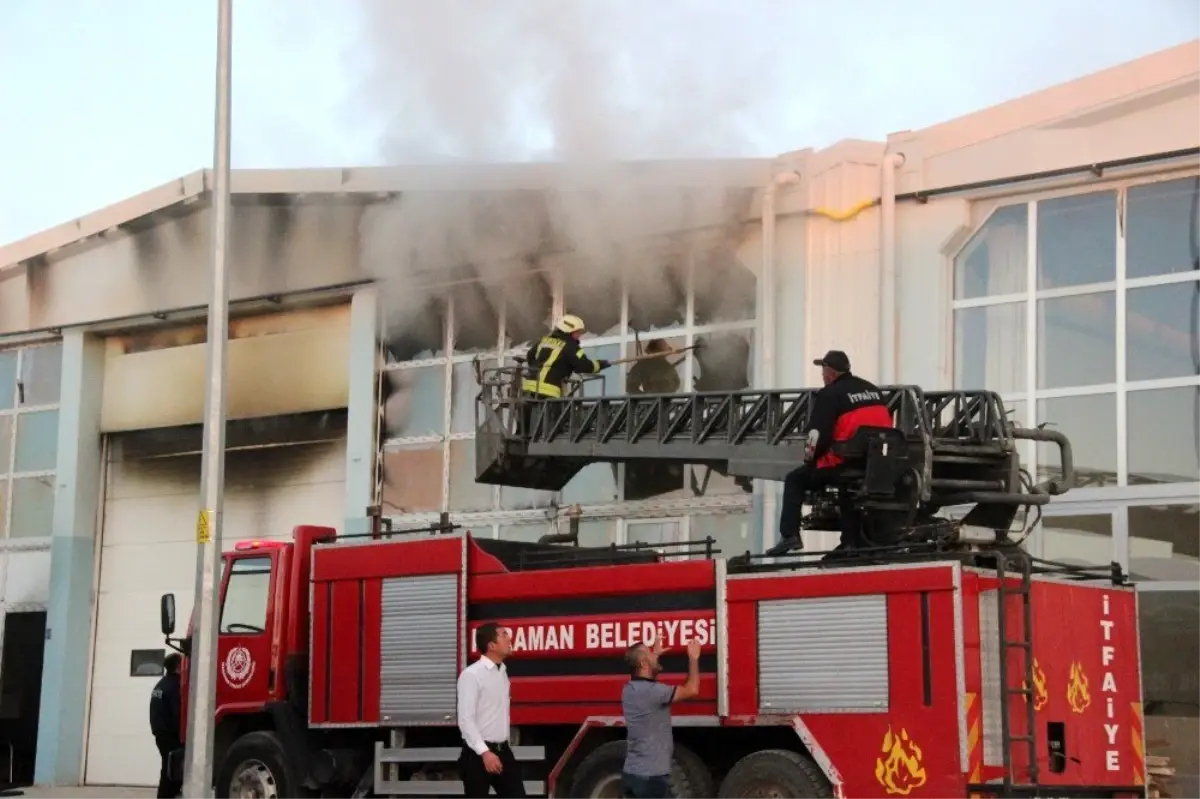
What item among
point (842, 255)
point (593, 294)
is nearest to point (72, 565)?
point (593, 294)

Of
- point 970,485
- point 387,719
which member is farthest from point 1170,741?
point 387,719

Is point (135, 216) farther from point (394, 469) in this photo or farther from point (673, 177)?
point (673, 177)

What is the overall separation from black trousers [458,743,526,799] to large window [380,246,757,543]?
6.52 m

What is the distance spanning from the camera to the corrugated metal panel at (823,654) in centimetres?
870

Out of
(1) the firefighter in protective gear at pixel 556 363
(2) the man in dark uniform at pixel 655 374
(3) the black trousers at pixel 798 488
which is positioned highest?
(2) the man in dark uniform at pixel 655 374

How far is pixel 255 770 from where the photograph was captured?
11812 millimetres

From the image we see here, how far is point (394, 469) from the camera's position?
59.2ft

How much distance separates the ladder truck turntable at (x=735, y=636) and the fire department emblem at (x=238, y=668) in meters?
0.04

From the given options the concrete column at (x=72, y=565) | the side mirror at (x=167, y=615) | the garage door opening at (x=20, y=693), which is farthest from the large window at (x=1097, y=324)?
the garage door opening at (x=20, y=693)

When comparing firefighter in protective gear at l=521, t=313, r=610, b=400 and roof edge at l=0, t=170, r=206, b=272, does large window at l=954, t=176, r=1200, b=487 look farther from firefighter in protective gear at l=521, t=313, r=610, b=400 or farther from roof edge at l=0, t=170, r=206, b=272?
roof edge at l=0, t=170, r=206, b=272

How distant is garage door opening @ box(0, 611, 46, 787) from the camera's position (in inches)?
819

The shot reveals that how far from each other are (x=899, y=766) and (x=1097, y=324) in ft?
20.4

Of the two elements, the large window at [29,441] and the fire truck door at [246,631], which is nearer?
the fire truck door at [246,631]

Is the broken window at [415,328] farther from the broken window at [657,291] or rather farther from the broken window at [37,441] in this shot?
the broken window at [37,441]
